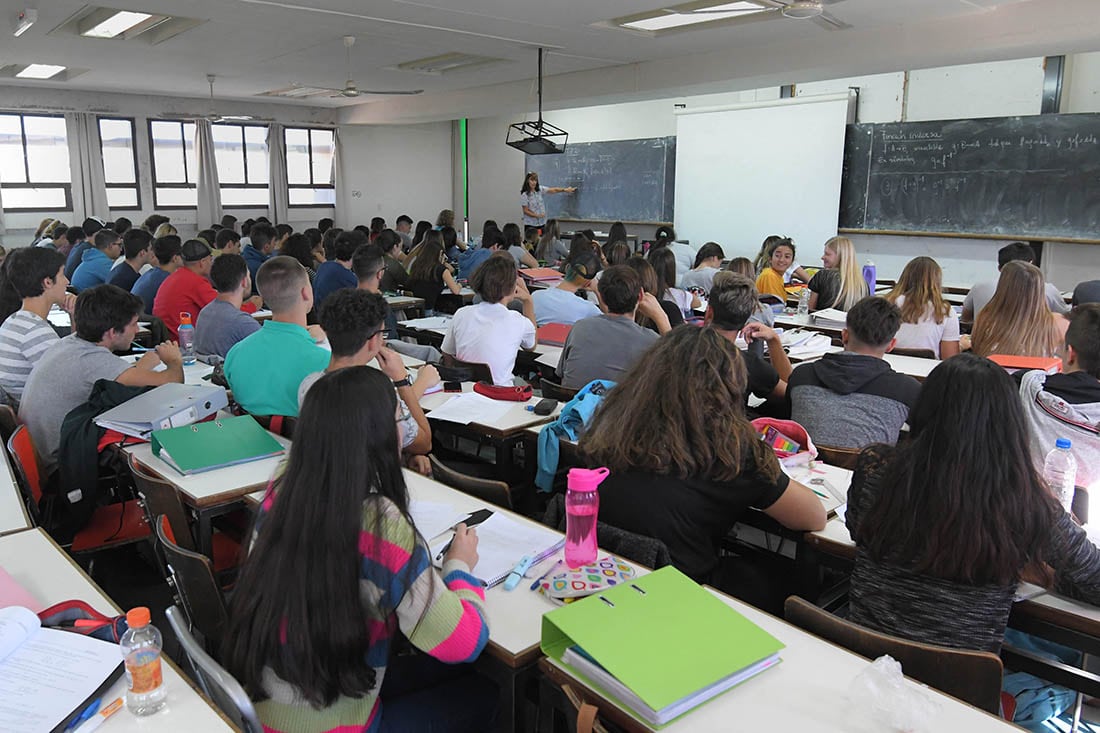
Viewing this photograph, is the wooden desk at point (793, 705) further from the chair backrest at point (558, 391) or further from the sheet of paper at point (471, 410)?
the chair backrest at point (558, 391)

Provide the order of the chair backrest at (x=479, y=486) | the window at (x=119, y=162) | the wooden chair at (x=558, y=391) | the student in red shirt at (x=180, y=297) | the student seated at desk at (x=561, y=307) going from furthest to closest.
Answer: the window at (x=119, y=162), the student seated at desk at (x=561, y=307), the student in red shirt at (x=180, y=297), the wooden chair at (x=558, y=391), the chair backrest at (x=479, y=486)

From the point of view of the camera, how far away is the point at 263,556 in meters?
1.49

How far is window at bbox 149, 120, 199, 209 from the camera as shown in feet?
40.5

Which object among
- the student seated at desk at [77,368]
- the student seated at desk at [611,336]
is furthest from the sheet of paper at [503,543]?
the student seated at desk at [77,368]

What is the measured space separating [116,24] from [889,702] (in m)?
8.19

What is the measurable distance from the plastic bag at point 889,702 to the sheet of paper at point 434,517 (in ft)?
3.81

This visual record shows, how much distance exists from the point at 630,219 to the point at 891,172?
400 centimetres

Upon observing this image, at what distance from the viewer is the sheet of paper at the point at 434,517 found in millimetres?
2184

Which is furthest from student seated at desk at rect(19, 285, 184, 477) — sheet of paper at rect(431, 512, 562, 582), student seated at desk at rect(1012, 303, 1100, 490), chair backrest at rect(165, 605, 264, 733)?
student seated at desk at rect(1012, 303, 1100, 490)

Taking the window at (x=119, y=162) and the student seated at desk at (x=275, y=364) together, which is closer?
the student seated at desk at (x=275, y=364)

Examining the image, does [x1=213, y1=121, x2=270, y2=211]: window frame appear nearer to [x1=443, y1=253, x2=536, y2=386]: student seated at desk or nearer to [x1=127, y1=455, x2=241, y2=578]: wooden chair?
[x1=443, y1=253, x2=536, y2=386]: student seated at desk

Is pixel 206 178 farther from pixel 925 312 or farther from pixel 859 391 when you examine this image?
pixel 859 391

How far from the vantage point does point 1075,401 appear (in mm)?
2605

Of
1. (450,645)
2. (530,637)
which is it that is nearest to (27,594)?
(450,645)
